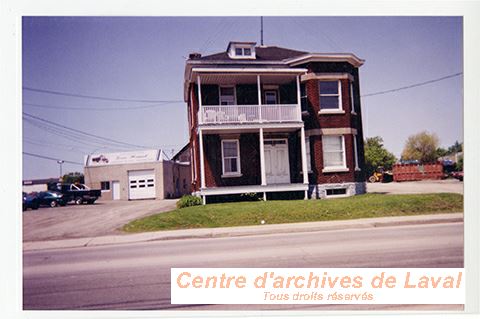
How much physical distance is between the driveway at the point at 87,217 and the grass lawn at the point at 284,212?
0.76ft

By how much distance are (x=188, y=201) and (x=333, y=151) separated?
5.40 meters

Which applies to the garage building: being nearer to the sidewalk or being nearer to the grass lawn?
the grass lawn

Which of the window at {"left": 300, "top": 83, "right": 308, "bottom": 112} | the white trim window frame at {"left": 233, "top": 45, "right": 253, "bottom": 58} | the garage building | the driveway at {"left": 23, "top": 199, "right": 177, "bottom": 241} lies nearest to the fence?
the window at {"left": 300, "top": 83, "right": 308, "bottom": 112}

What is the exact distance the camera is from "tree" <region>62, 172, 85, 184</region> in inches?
293

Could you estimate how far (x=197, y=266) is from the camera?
20.9 ft

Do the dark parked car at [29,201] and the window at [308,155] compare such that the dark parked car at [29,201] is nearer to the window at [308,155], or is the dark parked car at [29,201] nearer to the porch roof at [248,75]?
the porch roof at [248,75]

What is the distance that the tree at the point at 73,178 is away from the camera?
745cm

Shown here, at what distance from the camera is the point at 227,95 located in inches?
471

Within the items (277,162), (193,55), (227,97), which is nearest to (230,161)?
(277,162)

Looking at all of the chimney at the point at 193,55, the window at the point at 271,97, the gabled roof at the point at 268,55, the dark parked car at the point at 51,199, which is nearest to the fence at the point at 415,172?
the gabled roof at the point at 268,55

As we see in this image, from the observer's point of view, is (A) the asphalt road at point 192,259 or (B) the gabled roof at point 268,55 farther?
(B) the gabled roof at point 268,55

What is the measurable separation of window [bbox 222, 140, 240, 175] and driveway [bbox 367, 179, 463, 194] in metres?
3.91
